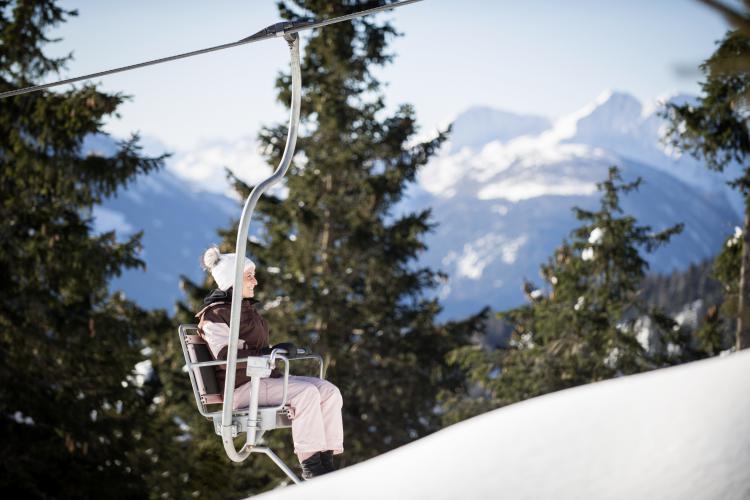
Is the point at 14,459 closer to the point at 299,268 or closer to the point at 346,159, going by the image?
the point at 299,268

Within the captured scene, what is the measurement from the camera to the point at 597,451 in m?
2.56

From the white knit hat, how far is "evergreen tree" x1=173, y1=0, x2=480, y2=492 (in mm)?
13733

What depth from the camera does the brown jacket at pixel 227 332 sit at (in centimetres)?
534

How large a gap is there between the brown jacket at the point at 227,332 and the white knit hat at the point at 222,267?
0.08 metres

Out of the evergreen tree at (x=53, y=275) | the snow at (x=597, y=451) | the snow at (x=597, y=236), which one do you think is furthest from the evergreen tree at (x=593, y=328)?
the snow at (x=597, y=451)

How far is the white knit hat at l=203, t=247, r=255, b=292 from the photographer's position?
5.46 metres

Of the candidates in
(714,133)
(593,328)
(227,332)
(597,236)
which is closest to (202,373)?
(227,332)

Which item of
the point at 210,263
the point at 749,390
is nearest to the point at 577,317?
the point at 210,263

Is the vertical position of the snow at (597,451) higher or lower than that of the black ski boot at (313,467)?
lower

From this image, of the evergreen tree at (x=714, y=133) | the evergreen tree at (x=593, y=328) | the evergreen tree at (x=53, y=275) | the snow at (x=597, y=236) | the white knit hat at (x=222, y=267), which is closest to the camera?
the white knit hat at (x=222, y=267)

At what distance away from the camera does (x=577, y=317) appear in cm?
2050

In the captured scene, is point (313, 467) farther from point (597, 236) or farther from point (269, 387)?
point (597, 236)

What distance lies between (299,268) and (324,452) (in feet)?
49.9

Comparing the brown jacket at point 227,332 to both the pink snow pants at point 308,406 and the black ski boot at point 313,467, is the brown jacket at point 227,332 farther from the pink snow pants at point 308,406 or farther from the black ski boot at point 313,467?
the black ski boot at point 313,467
